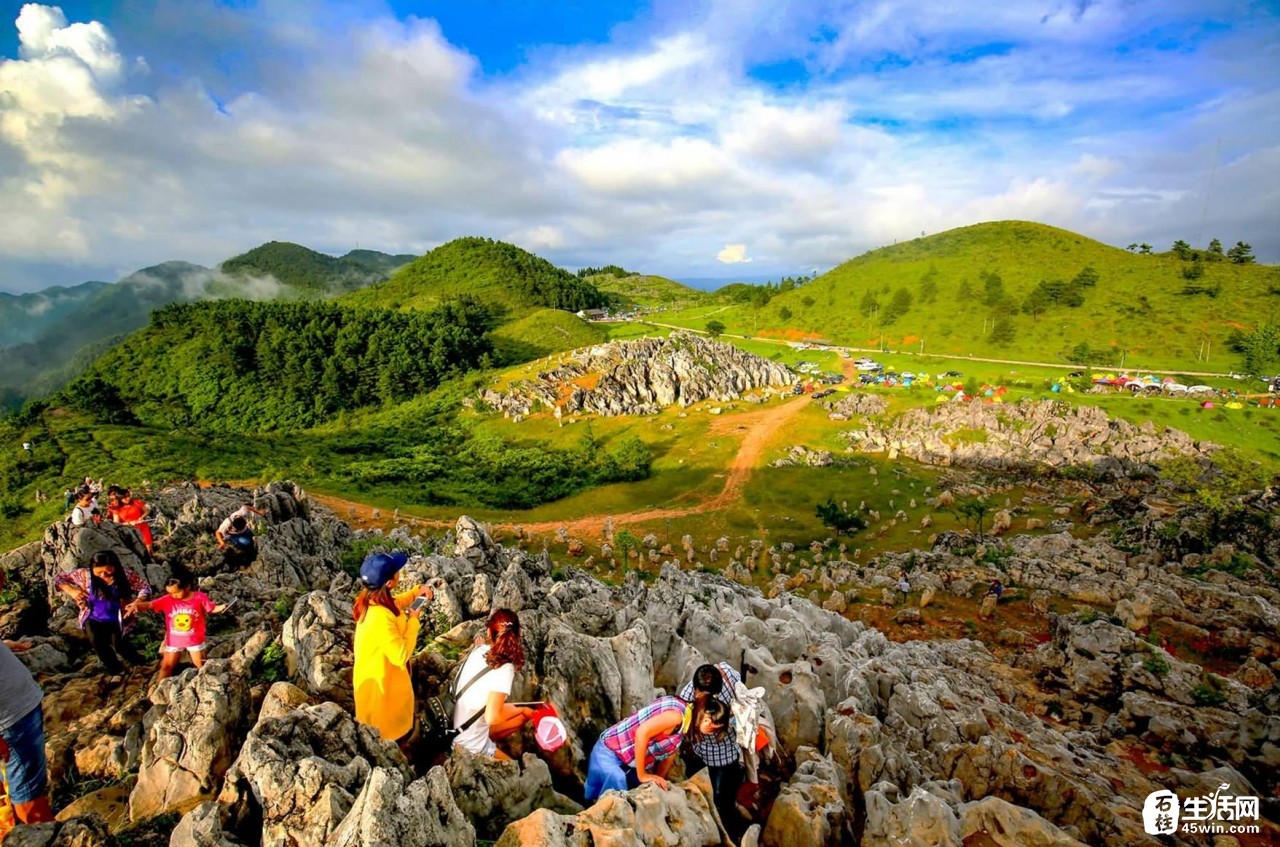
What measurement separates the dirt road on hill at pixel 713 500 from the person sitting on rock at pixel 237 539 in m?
21.0

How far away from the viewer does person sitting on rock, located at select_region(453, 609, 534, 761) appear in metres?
6.88

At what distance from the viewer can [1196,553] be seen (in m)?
30.8

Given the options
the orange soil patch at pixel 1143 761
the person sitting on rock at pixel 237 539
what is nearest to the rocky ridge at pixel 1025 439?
the orange soil patch at pixel 1143 761

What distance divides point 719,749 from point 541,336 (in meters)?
115

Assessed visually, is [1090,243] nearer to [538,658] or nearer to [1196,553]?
[1196,553]

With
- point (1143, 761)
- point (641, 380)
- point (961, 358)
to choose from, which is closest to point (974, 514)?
point (1143, 761)

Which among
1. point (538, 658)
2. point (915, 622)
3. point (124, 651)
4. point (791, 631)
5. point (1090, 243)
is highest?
point (1090, 243)

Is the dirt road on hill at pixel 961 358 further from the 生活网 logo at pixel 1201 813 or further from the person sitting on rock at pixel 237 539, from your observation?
the person sitting on rock at pixel 237 539

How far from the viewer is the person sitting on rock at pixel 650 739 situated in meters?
6.81

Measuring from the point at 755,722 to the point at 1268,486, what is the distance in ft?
196

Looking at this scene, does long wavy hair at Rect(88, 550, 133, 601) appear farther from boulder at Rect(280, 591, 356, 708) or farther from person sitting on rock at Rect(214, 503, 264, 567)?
person sitting on rock at Rect(214, 503, 264, 567)

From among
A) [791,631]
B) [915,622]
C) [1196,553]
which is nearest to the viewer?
[791,631]

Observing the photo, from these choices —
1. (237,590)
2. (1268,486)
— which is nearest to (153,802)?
(237,590)

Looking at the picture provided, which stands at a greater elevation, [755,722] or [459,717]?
[459,717]
